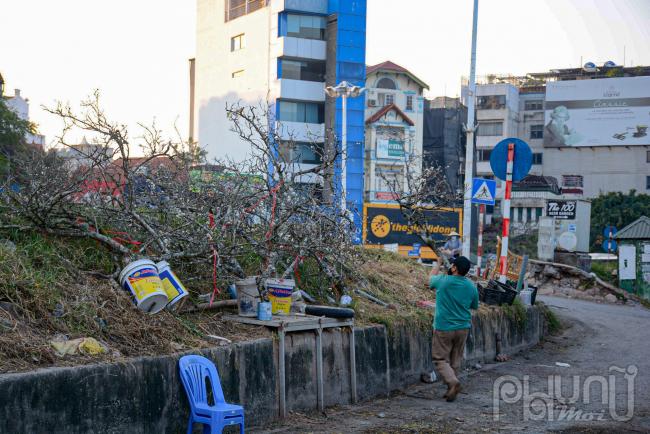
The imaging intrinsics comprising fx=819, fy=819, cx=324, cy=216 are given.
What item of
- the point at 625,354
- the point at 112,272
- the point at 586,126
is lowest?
the point at 625,354

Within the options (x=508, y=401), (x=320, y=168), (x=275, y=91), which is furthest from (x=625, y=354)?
(x=275, y=91)

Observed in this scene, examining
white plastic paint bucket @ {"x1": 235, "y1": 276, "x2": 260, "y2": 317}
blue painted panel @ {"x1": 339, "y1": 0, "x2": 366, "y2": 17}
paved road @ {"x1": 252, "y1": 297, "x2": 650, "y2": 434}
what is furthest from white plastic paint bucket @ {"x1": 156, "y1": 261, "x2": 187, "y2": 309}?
blue painted panel @ {"x1": 339, "y1": 0, "x2": 366, "y2": 17}

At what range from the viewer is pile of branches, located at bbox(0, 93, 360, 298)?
8383 millimetres

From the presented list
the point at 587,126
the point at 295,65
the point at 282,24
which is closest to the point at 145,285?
Result: the point at 282,24

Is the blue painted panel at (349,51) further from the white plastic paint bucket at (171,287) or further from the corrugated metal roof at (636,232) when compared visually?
the white plastic paint bucket at (171,287)

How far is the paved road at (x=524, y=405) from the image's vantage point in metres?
7.91

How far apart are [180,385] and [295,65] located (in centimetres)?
5604

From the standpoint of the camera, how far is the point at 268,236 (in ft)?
29.8

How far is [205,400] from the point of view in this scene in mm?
6789

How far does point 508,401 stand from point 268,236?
337 cm

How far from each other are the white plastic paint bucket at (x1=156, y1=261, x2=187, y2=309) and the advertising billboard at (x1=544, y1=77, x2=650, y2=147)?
242 ft

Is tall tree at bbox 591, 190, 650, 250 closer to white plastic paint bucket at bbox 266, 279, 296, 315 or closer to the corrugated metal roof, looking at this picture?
the corrugated metal roof

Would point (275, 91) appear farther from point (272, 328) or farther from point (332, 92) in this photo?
point (272, 328)

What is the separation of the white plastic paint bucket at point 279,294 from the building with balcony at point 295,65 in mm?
46399
